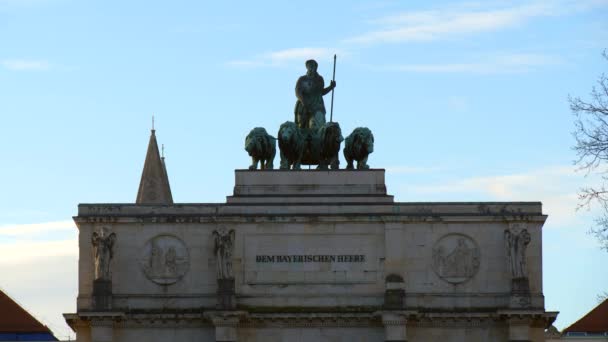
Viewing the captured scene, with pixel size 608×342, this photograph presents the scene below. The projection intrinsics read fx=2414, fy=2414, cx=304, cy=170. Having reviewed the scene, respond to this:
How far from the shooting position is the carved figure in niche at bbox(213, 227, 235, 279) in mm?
82500

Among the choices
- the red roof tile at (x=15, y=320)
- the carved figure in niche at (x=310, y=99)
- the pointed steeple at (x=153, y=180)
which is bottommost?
the red roof tile at (x=15, y=320)

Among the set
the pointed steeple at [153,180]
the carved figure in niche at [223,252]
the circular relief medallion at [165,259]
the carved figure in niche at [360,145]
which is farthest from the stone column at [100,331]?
the pointed steeple at [153,180]

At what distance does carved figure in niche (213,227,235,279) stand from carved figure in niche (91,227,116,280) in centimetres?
363

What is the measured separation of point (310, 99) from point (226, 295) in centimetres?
841

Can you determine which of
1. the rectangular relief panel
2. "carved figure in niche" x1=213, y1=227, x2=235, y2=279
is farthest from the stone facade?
"carved figure in niche" x1=213, y1=227, x2=235, y2=279

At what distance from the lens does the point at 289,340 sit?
82.4 meters

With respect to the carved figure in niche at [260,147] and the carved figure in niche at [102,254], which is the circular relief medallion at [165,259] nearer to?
the carved figure in niche at [102,254]

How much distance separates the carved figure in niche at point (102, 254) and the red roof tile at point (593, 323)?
31611 mm

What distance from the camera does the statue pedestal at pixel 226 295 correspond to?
269 feet

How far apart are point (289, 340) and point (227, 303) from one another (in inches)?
98.6

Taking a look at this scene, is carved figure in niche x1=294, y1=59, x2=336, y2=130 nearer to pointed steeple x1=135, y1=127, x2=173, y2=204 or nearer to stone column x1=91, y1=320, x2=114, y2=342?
stone column x1=91, y1=320, x2=114, y2=342

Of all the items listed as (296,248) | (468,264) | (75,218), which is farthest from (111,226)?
(468,264)

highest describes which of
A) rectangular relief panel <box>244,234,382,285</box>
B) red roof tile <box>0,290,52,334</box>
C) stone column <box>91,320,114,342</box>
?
red roof tile <box>0,290,52,334</box>

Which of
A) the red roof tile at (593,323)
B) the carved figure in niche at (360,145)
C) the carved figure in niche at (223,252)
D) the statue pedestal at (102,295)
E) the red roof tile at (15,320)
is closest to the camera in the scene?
the statue pedestal at (102,295)
